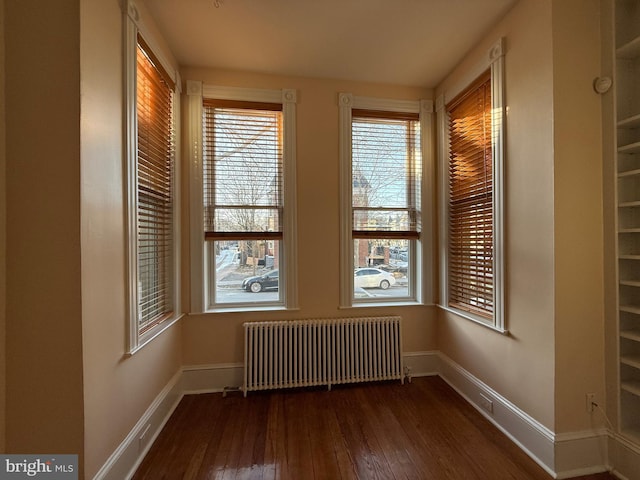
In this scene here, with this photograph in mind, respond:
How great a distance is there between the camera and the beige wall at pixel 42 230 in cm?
124

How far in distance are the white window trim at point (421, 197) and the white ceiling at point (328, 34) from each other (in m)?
0.26

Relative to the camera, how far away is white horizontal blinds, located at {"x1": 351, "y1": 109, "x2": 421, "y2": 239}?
275 centimetres

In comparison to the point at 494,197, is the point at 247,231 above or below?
below

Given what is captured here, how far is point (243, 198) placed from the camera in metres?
2.58

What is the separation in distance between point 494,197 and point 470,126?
28.8 inches

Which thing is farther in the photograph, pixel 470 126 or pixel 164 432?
pixel 470 126

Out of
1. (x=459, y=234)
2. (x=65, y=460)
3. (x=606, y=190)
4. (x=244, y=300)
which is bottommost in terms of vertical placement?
(x=65, y=460)

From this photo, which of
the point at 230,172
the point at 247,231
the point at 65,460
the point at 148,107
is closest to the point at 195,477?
the point at 65,460

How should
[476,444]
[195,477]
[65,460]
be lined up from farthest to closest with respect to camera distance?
[476,444] → [195,477] → [65,460]

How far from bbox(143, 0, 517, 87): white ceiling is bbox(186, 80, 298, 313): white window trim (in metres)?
0.22

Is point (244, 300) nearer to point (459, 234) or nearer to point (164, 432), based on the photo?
point (164, 432)

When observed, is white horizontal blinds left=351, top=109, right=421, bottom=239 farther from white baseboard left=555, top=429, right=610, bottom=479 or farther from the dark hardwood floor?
white baseboard left=555, top=429, right=610, bottom=479

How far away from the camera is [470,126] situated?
236cm

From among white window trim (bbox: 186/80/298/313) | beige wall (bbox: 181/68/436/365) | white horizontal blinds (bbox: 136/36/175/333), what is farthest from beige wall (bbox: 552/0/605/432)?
white horizontal blinds (bbox: 136/36/175/333)
